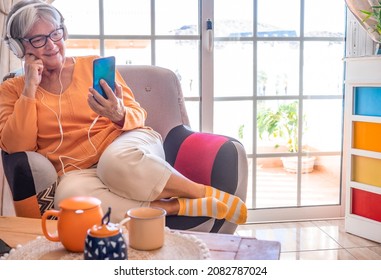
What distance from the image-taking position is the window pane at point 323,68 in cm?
248

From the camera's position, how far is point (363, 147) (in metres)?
2.23

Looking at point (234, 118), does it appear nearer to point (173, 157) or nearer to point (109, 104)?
point (173, 157)

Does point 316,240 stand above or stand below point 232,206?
below

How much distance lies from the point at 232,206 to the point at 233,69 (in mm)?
1131

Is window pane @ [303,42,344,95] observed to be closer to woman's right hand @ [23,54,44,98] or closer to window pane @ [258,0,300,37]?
window pane @ [258,0,300,37]

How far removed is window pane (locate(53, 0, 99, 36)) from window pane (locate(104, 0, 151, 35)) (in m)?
0.07

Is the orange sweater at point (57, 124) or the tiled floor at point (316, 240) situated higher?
the orange sweater at point (57, 124)

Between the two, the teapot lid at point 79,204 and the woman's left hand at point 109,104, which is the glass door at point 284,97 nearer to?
the woman's left hand at point 109,104

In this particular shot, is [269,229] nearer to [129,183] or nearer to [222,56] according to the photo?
[222,56]

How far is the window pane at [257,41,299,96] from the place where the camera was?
245 cm

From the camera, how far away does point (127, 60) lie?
238cm

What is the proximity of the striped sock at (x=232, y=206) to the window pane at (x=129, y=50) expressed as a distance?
111cm

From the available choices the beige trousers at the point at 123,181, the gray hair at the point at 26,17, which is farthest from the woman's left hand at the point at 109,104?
the gray hair at the point at 26,17

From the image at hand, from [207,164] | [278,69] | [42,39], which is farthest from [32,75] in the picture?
[278,69]
